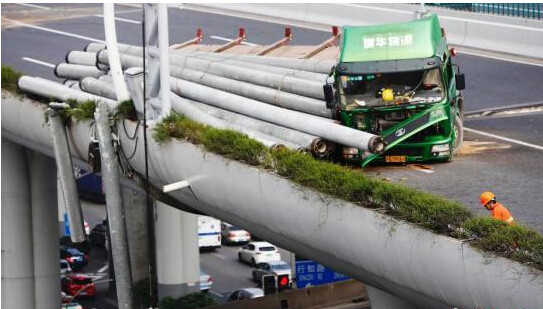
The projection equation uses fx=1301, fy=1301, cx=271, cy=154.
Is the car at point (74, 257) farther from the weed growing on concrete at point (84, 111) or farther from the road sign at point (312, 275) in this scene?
the weed growing on concrete at point (84, 111)

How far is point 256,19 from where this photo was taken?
5884cm

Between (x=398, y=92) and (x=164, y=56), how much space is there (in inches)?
203

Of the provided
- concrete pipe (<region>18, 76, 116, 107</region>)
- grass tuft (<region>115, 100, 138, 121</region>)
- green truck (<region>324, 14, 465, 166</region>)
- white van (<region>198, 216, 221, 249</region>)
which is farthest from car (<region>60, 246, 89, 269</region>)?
green truck (<region>324, 14, 465, 166</region>)

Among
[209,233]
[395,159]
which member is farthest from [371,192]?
[209,233]

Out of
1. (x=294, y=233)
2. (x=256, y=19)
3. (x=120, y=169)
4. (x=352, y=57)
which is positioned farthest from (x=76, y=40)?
(x=294, y=233)

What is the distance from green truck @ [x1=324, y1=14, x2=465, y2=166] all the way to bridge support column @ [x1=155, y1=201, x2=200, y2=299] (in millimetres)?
13489

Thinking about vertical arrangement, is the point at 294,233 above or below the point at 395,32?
below

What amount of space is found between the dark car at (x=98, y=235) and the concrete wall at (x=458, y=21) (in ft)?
49.0

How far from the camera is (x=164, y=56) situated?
93.1ft

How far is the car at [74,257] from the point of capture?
61.2 meters

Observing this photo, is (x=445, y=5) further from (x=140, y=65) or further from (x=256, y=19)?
(x=140, y=65)

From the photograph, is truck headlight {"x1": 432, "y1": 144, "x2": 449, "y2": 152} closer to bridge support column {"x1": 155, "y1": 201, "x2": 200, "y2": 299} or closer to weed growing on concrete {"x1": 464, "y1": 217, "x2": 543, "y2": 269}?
A: weed growing on concrete {"x1": 464, "y1": 217, "x2": 543, "y2": 269}

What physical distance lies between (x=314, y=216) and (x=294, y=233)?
3.83ft

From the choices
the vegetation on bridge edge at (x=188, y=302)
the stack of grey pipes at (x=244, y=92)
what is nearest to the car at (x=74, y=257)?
the stack of grey pipes at (x=244, y=92)
